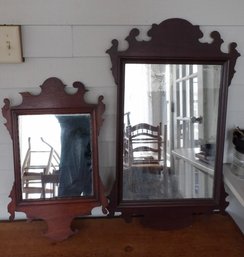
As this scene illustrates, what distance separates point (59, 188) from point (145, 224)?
1.22 feet

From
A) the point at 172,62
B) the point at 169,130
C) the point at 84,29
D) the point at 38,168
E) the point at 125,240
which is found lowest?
the point at 125,240

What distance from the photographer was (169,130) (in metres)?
1.01

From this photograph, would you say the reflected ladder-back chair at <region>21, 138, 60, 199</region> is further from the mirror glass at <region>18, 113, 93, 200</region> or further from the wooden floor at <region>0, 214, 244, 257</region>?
the wooden floor at <region>0, 214, 244, 257</region>

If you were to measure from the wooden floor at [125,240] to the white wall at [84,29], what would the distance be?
40 centimetres

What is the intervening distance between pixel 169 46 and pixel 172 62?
61 millimetres

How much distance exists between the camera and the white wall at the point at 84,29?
965 millimetres

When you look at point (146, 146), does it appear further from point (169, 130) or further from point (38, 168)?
point (38, 168)

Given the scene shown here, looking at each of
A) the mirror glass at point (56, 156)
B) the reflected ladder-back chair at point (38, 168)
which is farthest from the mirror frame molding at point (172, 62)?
the reflected ladder-back chair at point (38, 168)

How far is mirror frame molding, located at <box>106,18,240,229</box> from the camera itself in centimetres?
96

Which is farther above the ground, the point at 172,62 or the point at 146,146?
the point at 172,62

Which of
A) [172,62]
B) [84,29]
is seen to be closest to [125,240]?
[172,62]

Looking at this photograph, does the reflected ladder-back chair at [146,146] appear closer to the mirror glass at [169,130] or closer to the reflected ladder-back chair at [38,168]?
the mirror glass at [169,130]

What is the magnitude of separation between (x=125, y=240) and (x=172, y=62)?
694 mm

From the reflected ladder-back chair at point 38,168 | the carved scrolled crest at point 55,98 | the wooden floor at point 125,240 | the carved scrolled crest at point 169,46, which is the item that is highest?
the carved scrolled crest at point 169,46
